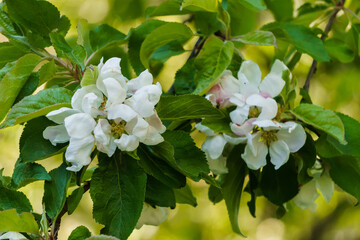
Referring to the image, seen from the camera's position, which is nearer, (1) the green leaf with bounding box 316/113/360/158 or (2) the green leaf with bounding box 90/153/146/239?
(2) the green leaf with bounding box 90/153/146/239

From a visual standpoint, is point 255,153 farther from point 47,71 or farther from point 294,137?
point 47,71

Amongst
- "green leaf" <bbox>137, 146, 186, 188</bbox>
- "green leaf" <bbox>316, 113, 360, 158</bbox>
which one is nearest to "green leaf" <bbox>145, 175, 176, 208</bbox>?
"green leaf" <bbox>137, 146, 186, 188</bbox>

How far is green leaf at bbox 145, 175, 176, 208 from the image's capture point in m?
0.65

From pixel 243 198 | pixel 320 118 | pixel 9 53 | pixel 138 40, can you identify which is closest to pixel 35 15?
pixel 9 53

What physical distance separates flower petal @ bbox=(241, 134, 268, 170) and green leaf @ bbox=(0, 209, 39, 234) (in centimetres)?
28

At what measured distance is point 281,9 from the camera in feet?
3.64

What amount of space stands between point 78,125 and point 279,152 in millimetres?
280

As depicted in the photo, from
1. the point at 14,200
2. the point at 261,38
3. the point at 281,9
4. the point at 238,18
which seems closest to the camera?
the point at 14,200

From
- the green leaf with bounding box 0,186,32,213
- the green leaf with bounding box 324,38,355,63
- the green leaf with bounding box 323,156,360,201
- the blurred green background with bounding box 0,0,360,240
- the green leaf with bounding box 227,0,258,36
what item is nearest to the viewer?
the green leaf with bounding box 0,186,32,213

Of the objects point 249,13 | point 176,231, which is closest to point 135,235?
point 176,231

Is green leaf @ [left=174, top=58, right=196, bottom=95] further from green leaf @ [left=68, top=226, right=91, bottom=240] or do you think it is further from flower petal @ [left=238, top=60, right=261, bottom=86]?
green leaf @ [left=68, top=226, right=91, bottom=240]

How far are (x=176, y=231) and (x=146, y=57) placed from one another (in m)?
1.35

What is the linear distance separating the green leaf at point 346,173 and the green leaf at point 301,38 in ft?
0.51

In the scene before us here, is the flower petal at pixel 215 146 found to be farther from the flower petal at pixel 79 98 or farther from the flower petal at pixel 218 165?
the flower petal at pixel 79 98
